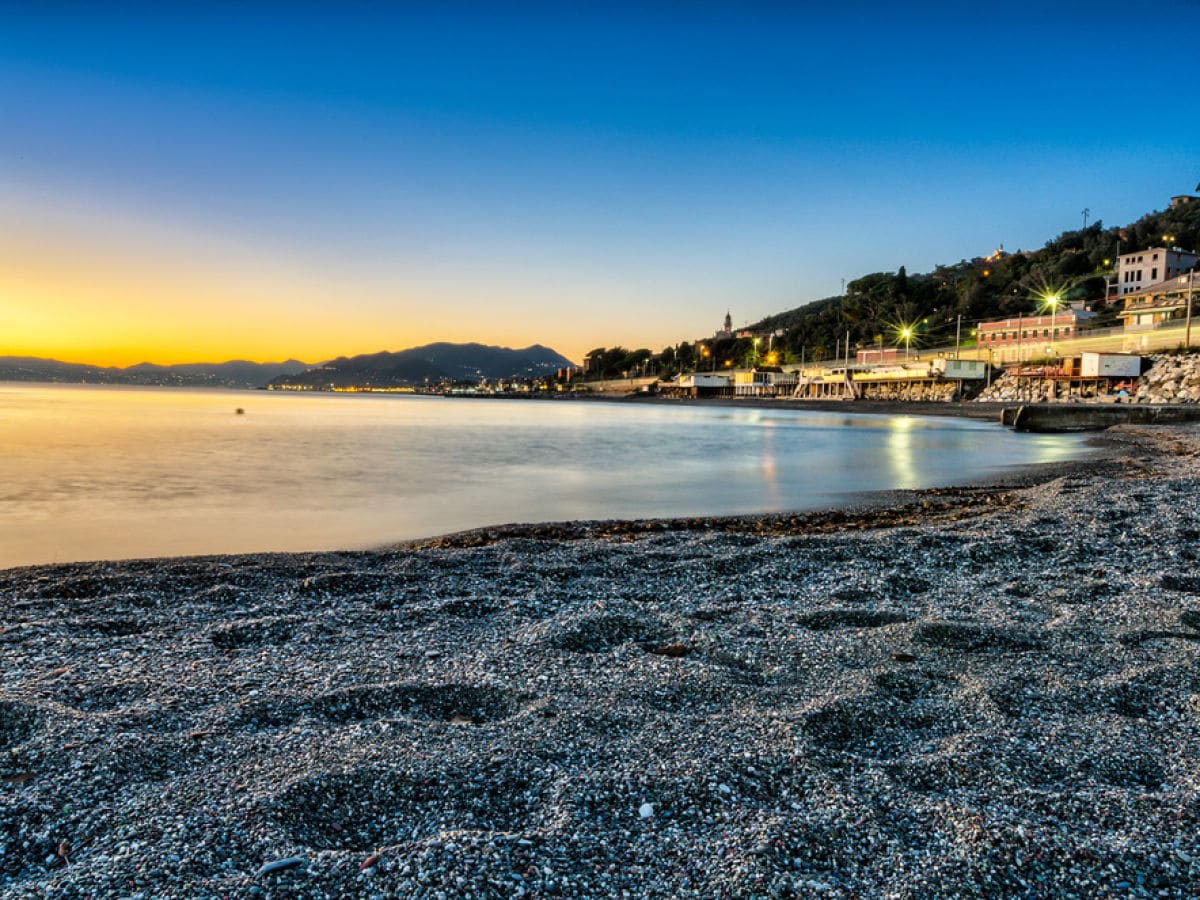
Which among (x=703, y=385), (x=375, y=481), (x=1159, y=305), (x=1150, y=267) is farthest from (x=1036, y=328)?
(x=375, y=481)

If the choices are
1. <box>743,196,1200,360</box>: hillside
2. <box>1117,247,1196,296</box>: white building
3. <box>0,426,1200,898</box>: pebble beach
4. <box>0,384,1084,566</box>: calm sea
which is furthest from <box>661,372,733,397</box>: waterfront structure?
<box>0,426,1200,898</box>: pebble beach

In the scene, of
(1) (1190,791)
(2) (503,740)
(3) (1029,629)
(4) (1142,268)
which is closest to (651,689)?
(2) (503,740)

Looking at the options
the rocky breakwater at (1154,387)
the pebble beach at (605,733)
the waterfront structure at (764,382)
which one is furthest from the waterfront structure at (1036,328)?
the pebble beach at (605,733)

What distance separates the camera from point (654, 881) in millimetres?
2195

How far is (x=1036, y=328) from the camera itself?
8481 centimetres

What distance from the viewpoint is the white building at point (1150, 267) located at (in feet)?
315

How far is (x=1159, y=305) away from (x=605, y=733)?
303ft

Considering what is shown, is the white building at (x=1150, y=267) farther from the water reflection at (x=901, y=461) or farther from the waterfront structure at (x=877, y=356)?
the water reflection at (x=901, y=461)

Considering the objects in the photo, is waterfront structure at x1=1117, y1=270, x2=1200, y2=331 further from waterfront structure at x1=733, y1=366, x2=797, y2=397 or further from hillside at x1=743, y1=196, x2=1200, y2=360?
waterfront structure at x1=733, y1=366, x2=797, y2=397

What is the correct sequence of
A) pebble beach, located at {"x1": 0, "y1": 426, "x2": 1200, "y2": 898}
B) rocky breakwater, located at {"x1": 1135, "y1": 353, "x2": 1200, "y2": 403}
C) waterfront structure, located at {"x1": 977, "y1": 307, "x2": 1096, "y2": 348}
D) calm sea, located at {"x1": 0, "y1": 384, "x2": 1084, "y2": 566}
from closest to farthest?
pebble beach, located at {"x1": 0, "y1": 426, "x2": 1200, "y2": 898} < calm sea, located at {"x1": 0, "y1": 384, "x2": 1084, "y2": 566} < rocky breakwater, located at {"x1": 1135, "y1": 353, "x2": 1200, "y2": 403} < waterfront structure, located at {"x1": 977, "y1": 307, "x2": 1096, "y2": 348}

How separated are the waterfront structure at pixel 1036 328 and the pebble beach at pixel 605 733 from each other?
8661 cm

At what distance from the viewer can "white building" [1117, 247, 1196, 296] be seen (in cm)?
9588

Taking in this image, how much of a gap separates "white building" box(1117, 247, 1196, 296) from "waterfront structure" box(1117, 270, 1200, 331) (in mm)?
19680

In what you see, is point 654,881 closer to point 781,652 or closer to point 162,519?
point 781,652
